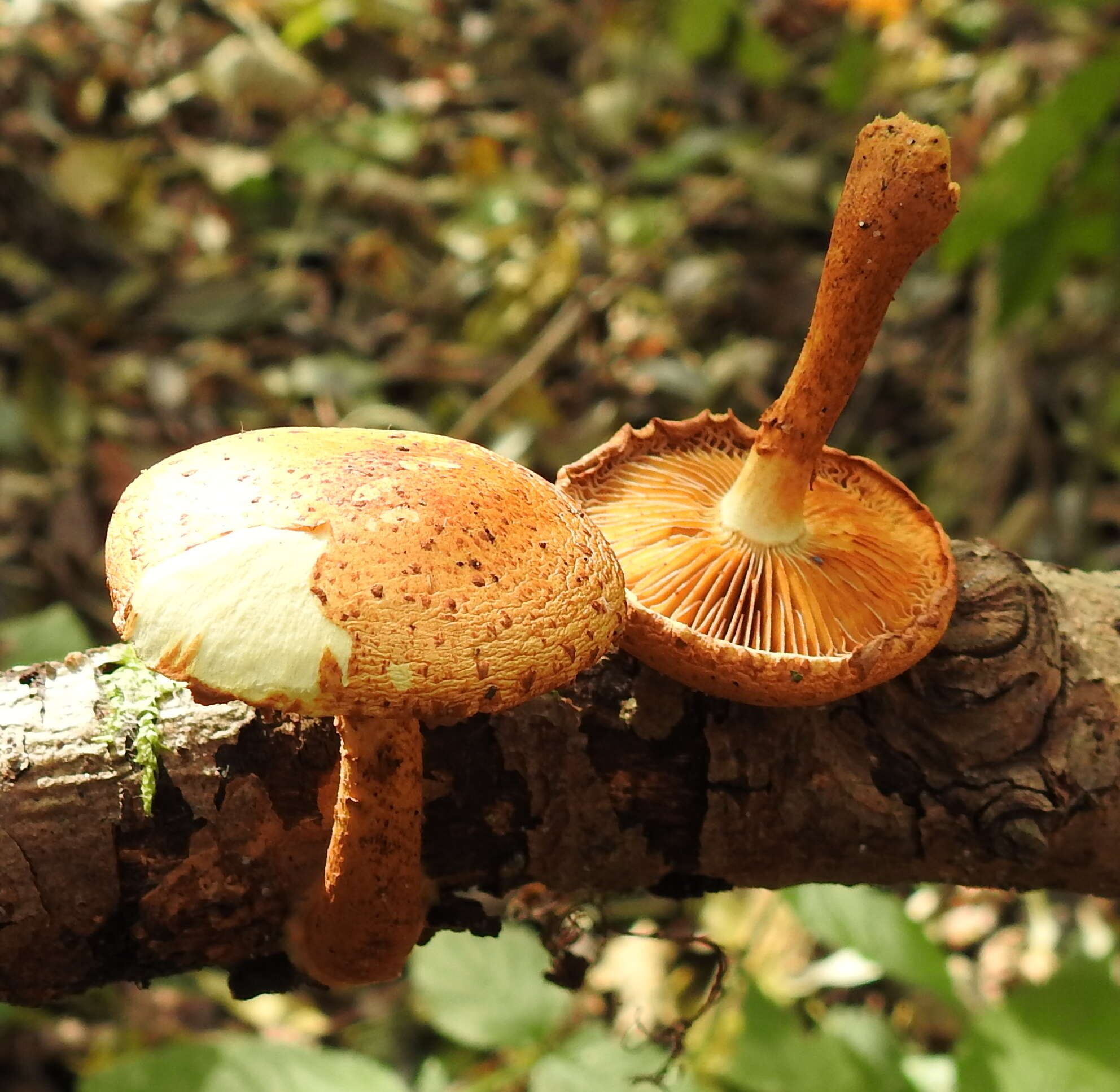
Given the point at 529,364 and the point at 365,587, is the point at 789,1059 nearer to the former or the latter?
the point at 365,587

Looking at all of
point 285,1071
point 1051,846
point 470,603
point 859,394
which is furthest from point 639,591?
point 859,394

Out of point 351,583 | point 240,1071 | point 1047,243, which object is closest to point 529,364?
point 1047,243

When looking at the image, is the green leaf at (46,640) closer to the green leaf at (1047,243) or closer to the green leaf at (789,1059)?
the green leaf at (789,1059)

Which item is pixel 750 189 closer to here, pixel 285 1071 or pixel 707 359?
pixel 707 359

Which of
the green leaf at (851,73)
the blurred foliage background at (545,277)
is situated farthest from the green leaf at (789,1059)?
the green leaf at (851,73)

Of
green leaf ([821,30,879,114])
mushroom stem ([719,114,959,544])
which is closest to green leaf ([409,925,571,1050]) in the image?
mushroom stem ([719,114,959,544])

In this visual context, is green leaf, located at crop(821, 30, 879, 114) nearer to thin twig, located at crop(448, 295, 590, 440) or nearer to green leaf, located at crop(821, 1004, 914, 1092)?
thin twig, located at crop(448, 295, 590, 440)
